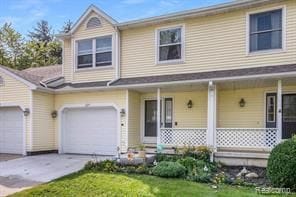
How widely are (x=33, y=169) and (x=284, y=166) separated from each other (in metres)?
8.74

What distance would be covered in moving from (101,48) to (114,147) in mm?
5010

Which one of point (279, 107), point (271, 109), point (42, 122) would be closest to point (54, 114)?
point (42, 122)

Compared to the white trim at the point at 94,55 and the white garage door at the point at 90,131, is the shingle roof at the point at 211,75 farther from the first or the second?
the white garage door at the point at 90,131

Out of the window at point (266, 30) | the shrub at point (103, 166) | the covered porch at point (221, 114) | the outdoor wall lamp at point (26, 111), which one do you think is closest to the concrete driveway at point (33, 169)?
the shrub at point (103, 166)

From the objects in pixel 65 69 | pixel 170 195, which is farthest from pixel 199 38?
pixel 170 195

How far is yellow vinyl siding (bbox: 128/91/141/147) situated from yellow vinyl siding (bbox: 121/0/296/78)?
1.19 metres

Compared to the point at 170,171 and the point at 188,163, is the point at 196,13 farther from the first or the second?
the point at 170,171

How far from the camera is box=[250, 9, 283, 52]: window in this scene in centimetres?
1343

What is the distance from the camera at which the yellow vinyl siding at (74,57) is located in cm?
1694

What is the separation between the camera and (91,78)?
17.3 meters

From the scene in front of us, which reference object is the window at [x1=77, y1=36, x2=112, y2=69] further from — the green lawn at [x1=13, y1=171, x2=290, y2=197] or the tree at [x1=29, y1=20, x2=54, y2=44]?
the tree at [x1=29, y1=20, x2=54, y2=44]

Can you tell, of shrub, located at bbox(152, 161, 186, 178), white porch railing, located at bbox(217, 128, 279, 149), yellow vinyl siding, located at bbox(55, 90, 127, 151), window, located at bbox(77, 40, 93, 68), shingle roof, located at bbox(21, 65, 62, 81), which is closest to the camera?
shrub, located at bbox(152, 161, 186, 178)

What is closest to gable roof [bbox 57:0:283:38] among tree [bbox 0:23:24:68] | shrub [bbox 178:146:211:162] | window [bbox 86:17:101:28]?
window [bbox 86:17:101:28]

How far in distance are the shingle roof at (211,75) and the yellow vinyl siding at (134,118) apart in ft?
2.49
